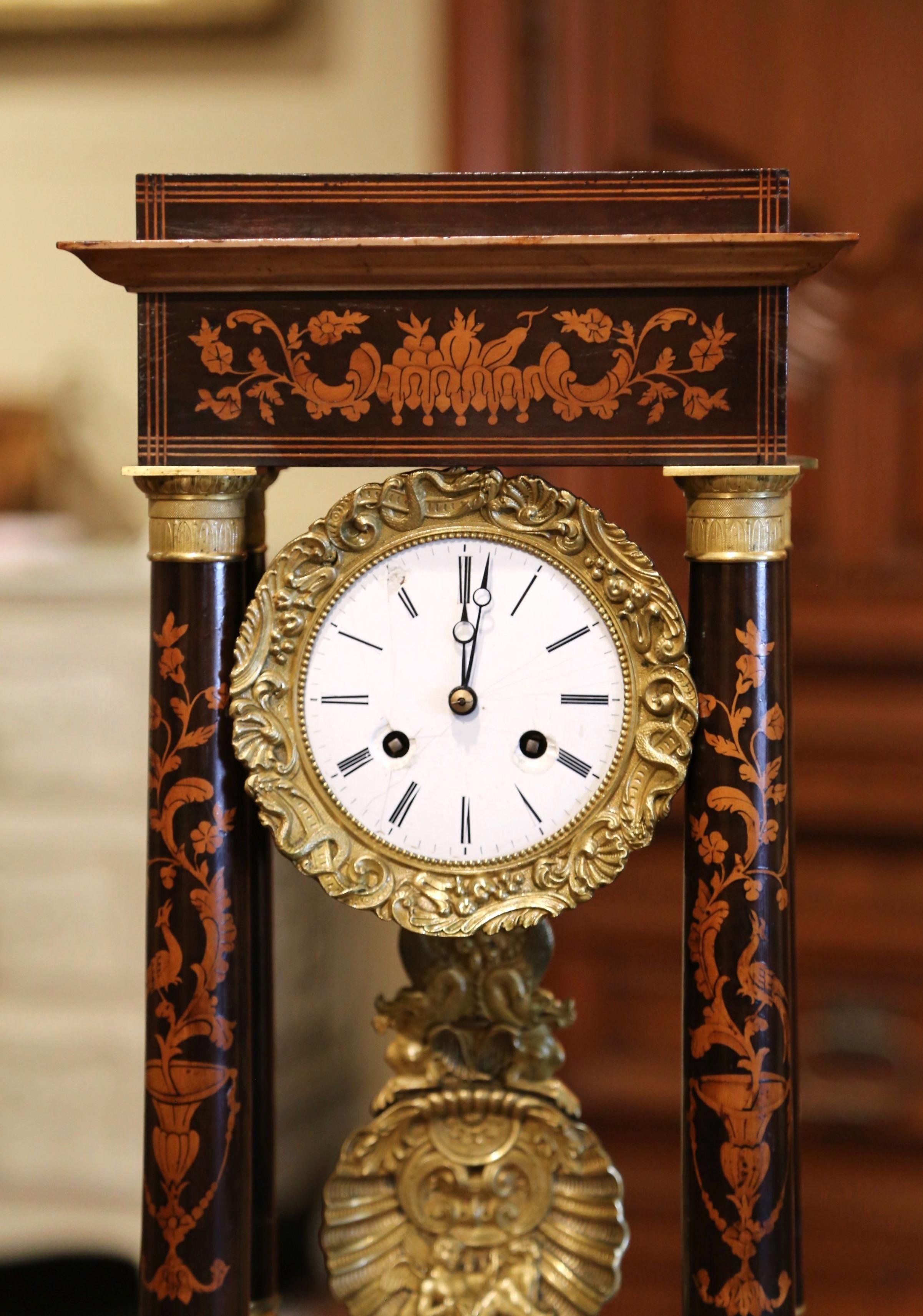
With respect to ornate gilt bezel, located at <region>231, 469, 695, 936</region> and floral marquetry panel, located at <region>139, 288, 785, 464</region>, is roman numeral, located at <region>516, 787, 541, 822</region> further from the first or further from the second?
floral marquetry panel, located at <region>139, 288, 785, 464</region>

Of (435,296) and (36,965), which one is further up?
(435,296)

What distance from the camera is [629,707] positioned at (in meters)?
0.97

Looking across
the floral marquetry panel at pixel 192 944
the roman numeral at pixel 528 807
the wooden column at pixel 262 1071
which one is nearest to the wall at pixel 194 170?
the wooden column at pixel 262 1071

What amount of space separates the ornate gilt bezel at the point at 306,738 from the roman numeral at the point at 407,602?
0.03 meters

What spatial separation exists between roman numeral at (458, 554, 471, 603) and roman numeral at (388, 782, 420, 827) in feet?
0.44

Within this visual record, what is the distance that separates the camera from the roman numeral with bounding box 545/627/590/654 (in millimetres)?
978

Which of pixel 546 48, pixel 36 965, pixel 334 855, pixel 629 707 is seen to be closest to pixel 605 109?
pixel 546 48

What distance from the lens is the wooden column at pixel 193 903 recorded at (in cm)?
98

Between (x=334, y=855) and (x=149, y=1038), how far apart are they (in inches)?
7.3

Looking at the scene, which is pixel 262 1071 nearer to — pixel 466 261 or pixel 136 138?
pixel 466 261

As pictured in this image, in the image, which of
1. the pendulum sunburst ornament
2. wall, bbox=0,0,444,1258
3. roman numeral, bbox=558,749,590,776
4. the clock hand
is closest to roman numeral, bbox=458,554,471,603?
the clock hand

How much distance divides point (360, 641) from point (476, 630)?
0.08m

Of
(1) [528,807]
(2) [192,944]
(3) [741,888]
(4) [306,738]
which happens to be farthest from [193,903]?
(3) [741,888]

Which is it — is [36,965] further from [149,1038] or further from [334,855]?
[334,855]
